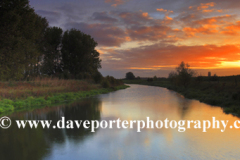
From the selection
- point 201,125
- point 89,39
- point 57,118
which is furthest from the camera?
point 89,39

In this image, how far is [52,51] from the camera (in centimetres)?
4028

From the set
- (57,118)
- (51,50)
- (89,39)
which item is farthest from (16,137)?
(89,39)

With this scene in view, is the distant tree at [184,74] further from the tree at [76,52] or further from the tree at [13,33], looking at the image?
the tree at [13,33]

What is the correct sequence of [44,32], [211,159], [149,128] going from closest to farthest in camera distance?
1. [211,159]
2. [149,128]
3. [44,32]

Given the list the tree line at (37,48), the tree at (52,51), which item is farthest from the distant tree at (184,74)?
the tree at (52,51)

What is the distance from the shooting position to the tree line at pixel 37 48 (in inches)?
789

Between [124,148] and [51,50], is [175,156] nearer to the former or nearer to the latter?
[124,148]

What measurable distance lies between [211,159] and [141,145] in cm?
210

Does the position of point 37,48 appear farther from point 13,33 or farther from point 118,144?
point 118,144

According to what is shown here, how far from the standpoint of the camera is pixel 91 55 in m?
47.1

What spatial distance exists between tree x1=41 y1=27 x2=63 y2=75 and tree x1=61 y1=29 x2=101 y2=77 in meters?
1.13

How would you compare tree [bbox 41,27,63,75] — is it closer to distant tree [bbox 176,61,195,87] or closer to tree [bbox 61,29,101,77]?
tree [bbox 61,29,101,77]

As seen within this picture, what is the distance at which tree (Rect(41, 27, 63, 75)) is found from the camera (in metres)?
38.9

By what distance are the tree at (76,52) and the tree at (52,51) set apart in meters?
1.13
